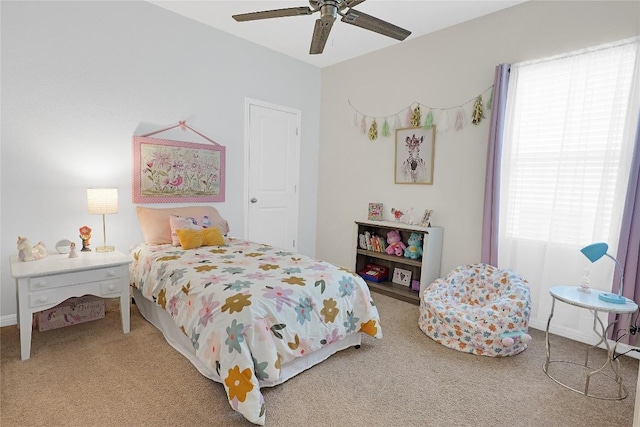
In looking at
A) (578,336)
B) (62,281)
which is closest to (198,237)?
(62,281)

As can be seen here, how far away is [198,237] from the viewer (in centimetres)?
303

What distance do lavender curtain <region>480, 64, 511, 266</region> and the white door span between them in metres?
2.43

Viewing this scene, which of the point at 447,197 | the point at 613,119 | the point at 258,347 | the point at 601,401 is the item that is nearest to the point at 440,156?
the point at 447,197

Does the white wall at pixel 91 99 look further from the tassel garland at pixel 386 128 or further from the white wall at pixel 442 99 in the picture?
the tassel garland at pixel 386 128

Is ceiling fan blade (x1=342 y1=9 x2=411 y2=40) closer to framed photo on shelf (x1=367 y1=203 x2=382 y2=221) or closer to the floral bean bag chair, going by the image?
the floral bean bag chair

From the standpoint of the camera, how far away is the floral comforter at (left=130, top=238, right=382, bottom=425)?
174cm

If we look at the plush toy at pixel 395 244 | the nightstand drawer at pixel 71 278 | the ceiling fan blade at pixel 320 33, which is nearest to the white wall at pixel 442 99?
the plush toy at pixel 395 244

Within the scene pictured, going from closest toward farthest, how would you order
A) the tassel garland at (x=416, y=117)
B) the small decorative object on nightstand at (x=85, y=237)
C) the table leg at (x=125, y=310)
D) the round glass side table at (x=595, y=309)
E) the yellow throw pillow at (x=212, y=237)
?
the round glass side table at (x=595, y=309)
the table leg at (x=125, y=310)
the small decorative object on nightstand at (x=85, y=237)
the yellow throw pillow at (x=212, y=237)
the tassel garland at (x=416, y=117)

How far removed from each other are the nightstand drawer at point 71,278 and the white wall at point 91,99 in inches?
30.4

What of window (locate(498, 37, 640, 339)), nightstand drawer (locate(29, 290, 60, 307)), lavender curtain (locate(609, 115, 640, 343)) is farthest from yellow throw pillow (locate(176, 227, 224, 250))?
lavender curtain (locate(609, 115, 640, 343))

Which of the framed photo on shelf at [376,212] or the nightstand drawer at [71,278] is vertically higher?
the framed photo on shelf at [376,212]

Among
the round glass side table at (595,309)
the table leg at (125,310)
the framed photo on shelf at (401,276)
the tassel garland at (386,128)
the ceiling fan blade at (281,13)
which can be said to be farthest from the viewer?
the tassel garland at (386,128)

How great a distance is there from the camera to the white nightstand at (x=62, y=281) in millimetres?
2160

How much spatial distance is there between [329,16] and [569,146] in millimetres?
2163
